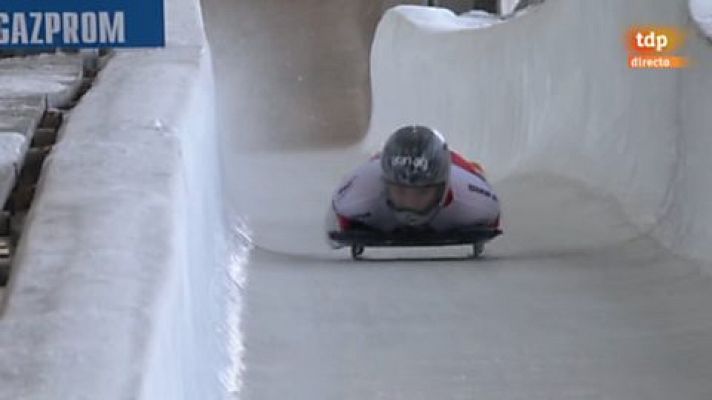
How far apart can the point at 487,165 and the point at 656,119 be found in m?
3.00

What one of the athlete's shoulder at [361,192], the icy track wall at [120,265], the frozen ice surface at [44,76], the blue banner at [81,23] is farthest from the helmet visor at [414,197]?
the blue banner at [81,23]

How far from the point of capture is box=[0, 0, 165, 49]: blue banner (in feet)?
11.1

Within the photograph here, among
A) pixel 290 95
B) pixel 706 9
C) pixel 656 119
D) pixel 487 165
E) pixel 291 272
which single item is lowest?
pixel 290 95

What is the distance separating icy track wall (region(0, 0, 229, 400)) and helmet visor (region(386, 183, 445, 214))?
165 centimetres

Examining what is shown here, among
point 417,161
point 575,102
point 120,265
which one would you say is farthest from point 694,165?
point 120,265

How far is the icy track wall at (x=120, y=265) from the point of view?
1.82 m

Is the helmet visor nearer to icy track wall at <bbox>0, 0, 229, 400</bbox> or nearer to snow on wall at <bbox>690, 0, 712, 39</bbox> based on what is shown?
snow on wall at <bbox>690, 0, 712, 39</bbox>

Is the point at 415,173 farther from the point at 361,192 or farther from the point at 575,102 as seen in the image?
the point at 575,102

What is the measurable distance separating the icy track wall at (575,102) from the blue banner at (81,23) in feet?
5.99

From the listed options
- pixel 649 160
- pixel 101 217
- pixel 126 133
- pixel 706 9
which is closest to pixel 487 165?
pixel 649 160

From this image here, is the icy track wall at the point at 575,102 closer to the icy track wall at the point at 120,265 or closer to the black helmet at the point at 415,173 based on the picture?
the black helmet at the point at 415,173

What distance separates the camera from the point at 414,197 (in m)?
5.59

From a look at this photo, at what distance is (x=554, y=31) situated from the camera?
7242mm

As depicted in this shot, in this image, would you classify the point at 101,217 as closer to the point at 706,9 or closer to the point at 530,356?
the point at 530,356
